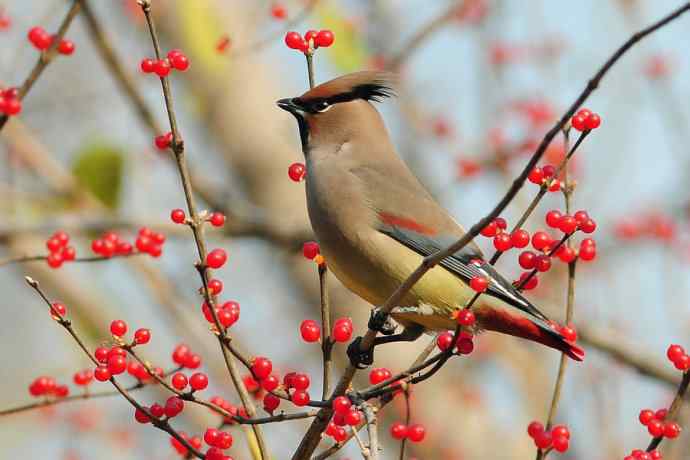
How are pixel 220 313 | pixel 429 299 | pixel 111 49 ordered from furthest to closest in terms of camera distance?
pixel 111 49 → pixel 429 299 → pixel 220 313

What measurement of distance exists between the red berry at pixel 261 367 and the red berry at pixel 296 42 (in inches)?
29.4

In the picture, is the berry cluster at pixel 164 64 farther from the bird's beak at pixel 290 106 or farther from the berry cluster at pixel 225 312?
the bird's beak at pixel 290 106

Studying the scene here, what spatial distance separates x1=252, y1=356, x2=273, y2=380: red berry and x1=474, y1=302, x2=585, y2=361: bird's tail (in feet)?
2.36

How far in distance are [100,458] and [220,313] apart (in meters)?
4.66

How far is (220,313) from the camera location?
2.08 m

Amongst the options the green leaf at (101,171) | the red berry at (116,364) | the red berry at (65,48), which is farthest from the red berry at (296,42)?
the green leaf at (101,171)

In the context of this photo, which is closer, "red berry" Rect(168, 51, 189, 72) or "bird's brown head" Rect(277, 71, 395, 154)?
"red berry" Rect(168, 51, 189, 72)

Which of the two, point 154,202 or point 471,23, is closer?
point 471,23

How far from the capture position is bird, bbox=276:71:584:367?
8.77 feet

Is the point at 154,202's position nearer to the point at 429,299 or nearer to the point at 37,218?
the point at 37,218

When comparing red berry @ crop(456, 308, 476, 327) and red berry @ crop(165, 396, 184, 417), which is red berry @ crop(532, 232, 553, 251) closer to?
red berry @ crop(456, 308, 476, 327)

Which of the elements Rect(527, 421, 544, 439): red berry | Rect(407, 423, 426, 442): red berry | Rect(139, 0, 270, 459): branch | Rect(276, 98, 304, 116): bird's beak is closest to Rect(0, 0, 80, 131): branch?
Rect(139, 0, 270, 459): branch

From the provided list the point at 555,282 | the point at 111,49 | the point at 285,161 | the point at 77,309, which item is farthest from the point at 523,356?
the point at 111,49

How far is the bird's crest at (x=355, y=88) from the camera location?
10.1 ft
